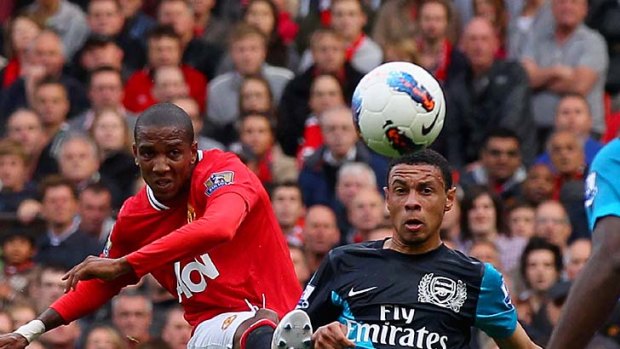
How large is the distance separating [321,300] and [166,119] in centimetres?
121

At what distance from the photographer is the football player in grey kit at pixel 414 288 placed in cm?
704

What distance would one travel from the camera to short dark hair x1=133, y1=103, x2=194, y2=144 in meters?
7.63

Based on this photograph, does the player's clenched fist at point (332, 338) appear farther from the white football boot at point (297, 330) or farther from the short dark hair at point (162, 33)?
the short dark hair at point (162, 33)

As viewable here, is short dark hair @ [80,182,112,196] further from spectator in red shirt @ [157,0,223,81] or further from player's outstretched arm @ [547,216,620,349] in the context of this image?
player's outstretched arm @ [547,216,620,349]

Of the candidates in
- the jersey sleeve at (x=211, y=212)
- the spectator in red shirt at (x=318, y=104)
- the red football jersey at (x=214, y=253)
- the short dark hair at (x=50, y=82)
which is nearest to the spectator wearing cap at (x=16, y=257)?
the short dark hair at (x=50, y=82)

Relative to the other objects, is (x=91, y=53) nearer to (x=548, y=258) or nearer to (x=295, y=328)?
(x=548, y=258)

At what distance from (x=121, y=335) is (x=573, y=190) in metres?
3.92

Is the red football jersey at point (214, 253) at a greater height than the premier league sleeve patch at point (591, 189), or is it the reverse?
the premier league sleeve patch at point (591, 189)

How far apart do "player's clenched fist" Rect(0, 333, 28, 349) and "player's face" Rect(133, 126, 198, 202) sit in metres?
0.97

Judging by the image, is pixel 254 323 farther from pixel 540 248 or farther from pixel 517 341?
pixel 540 248

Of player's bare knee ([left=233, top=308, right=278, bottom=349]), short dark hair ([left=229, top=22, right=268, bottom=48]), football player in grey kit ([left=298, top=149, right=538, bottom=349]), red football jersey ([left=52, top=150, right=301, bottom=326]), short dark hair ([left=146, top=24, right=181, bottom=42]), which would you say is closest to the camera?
football player in grey kit ([left=298, top=149, right=538, bottom=349])

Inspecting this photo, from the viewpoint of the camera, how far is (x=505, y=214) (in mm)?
13102

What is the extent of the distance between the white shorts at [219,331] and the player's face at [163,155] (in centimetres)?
70

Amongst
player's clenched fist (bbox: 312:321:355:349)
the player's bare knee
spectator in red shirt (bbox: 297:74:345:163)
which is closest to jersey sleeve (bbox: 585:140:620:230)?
player's clenched fist (bbox: 312:321:355:349)
